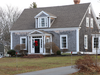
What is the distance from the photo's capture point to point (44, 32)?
34156 mm

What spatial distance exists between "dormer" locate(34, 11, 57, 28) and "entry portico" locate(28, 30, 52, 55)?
1905 millimetres

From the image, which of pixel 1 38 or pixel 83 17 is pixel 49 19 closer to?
pixel 83 17

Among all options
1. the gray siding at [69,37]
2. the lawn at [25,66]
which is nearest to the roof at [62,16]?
the gray siding at [69,37]

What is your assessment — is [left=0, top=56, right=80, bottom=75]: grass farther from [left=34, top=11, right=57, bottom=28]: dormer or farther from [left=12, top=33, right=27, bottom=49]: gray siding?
[left=12, top=33, right=27, bottom=49]: gray siding

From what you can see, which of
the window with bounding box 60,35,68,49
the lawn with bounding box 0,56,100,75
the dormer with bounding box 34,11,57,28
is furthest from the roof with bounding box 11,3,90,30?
the lawn with bounding box 0,56,100,75

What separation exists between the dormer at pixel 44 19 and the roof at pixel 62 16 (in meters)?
0.70

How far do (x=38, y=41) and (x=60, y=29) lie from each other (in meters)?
3.52

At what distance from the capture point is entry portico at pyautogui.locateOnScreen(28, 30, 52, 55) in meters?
34.1

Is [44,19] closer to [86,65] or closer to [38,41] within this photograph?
[38,41]

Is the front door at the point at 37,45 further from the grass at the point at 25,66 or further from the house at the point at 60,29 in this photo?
the grass at the point at 25,66

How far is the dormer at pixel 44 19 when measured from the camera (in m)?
35.7

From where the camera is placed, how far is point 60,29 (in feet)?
115

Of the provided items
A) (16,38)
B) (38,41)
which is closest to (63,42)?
(38,41)

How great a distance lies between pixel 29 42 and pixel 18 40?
338cm
